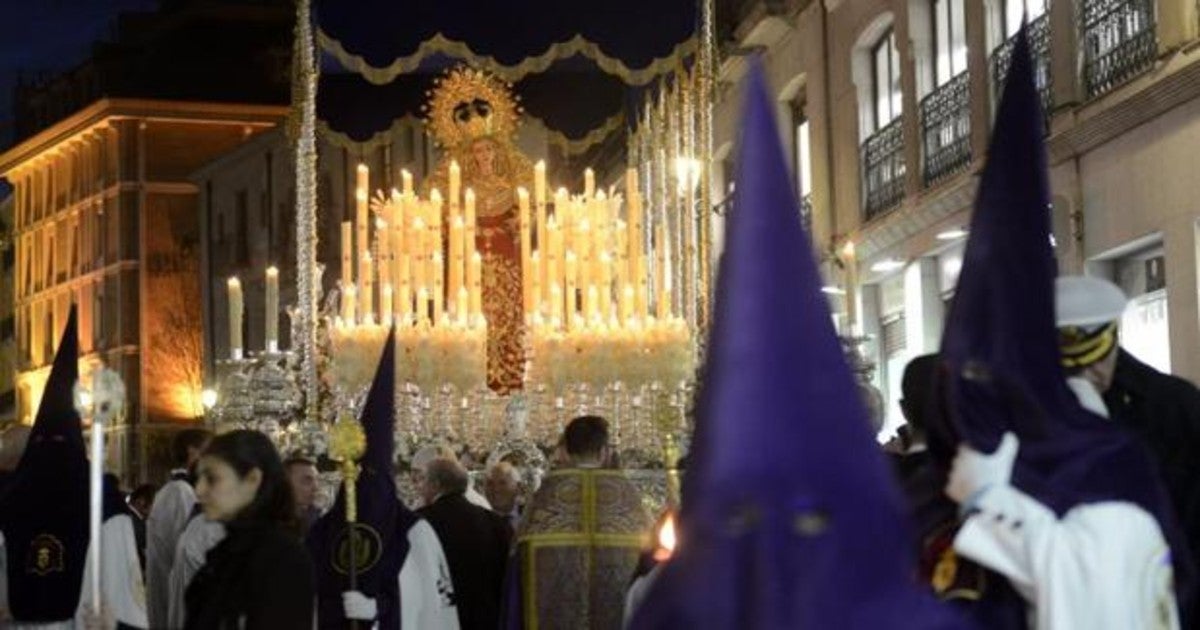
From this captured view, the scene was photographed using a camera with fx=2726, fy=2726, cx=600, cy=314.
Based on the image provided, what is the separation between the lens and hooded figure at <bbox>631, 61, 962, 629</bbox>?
4375 millimetres

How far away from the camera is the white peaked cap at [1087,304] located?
21.3 feet

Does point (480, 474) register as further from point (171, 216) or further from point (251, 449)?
point (171, 216)

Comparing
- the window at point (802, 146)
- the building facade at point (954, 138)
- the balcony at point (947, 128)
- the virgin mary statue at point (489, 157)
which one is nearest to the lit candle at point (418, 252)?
the virgin mary statue at point (489, 157)

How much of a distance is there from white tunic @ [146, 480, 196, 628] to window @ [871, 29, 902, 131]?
14.4 m

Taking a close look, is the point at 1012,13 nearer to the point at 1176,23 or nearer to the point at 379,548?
the point at 1176,23

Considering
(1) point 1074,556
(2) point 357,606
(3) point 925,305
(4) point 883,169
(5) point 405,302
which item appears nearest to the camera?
(1) point 1074,556

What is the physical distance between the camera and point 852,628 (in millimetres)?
4398

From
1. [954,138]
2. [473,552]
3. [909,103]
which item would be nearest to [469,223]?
[954,138]

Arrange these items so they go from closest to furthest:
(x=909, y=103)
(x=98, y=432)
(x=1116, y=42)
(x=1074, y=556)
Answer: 1. (x=1074, y=556)
2. (x=98, y=432)
3. (x=1116, y=42)
4. (x=909, y=103)

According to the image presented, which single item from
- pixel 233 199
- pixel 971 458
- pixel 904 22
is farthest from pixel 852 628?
pixel 233 199

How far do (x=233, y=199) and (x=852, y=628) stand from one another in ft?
218

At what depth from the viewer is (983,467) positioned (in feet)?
19.6

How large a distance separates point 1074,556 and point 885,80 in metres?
21.3

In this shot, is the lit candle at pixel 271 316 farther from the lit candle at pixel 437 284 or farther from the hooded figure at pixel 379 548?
the hooded figure at pixel 379 548
